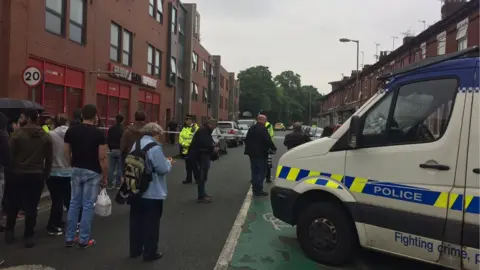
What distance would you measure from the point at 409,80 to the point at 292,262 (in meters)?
2.47

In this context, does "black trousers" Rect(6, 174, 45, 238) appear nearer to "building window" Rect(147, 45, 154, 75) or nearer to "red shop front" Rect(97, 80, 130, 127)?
"red shop front" Rect(97, 80, 130, 127)

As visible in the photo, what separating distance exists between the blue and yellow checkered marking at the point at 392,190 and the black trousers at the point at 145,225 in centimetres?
175

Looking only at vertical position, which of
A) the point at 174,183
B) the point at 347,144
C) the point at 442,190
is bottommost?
the point at 174,183

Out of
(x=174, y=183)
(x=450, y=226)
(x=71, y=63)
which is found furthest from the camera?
(x=71, y=63)

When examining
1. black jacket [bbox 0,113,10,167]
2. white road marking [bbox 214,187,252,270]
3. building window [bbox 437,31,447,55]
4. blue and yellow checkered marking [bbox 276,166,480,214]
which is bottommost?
white road marking [bbox 214,187,252,270]

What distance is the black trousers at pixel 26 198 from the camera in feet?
18.7

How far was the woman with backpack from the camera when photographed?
4.95 metres

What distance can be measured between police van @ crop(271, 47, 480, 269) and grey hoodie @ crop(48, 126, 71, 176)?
3416mm

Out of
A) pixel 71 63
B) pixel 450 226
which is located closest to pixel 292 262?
pixel 450 226

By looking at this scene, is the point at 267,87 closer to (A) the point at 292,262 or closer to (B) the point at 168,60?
(B) the point at 168,60

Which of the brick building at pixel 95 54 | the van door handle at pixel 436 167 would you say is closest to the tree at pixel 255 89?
the brick building at pixel 95 54

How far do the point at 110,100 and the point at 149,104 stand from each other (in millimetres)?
5803

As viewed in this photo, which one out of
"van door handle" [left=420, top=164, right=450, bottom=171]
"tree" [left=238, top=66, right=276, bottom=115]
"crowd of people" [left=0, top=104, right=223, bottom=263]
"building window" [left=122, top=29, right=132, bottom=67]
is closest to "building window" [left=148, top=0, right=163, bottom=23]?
"building window" [left=122, top=29, right=132, bottom=67]

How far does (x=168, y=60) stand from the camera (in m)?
28.6
